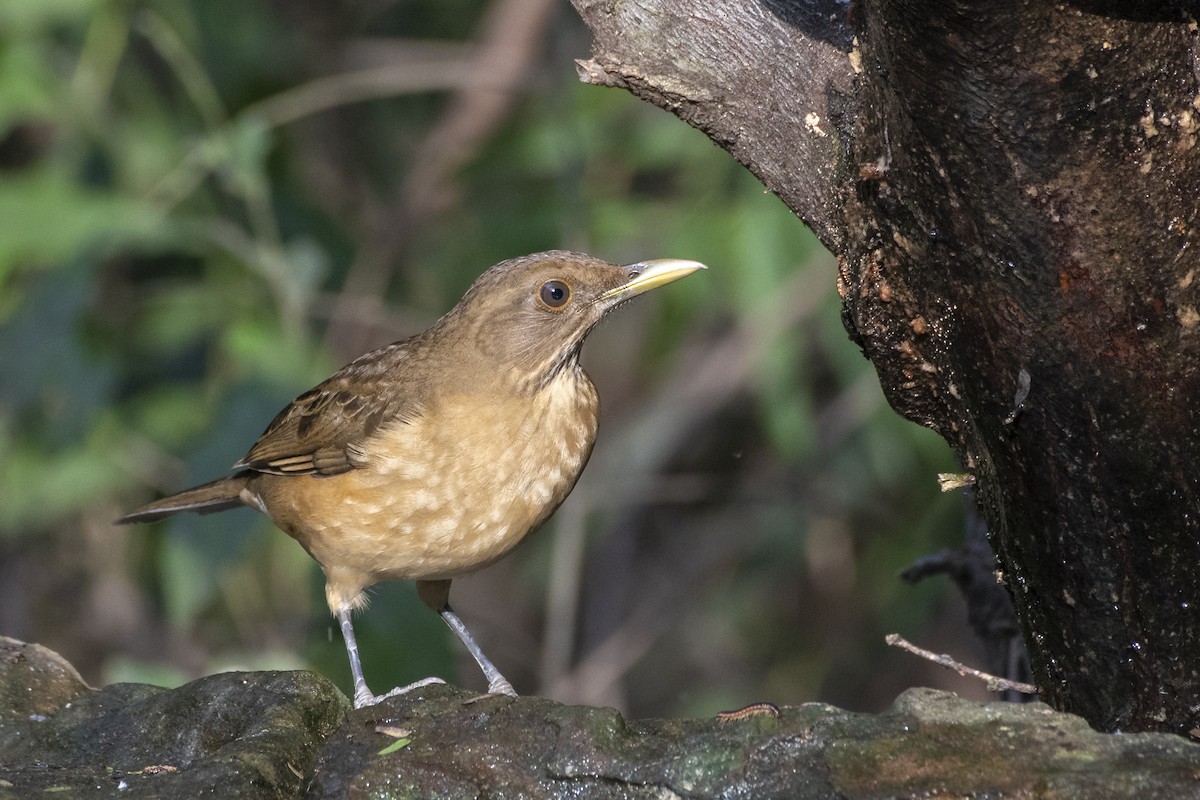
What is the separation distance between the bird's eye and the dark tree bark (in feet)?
5.38

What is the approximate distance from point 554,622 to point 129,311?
2710mm

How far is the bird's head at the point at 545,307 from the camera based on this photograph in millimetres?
5148

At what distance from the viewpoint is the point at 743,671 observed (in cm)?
1003

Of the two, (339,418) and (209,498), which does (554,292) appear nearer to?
(339,418)

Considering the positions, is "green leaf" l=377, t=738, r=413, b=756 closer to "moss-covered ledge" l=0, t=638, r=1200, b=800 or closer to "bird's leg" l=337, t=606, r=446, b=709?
"moss-covered ledge" l=0, t=638, r=1200, b=800

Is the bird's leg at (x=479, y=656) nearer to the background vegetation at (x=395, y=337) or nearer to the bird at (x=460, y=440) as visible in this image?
the bird at (x=460, y=440)

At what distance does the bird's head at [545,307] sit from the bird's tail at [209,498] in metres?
1.27

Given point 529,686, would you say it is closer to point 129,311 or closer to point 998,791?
point 129,311

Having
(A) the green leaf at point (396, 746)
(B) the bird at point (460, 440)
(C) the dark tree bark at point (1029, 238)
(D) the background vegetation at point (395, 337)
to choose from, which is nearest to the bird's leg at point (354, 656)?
(B) the bird at point (460, 440)

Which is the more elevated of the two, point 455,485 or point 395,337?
point 395,337

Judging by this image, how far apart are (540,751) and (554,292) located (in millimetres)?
2386

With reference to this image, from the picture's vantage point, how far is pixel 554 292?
17.1 ft

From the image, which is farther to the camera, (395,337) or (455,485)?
(395,337)

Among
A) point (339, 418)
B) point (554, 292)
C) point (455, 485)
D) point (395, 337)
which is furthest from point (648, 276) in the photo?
point (395, 337)
